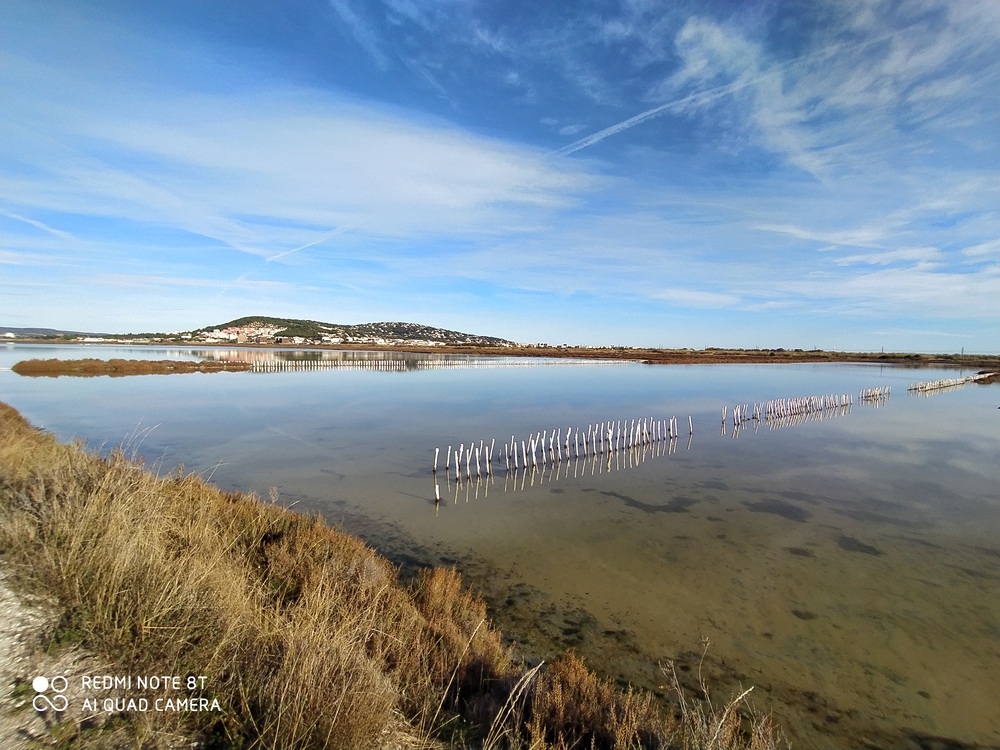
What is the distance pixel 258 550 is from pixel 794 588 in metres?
10.3

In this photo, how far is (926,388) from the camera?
5078 centimetres

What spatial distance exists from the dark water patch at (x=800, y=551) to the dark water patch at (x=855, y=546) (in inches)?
42.1

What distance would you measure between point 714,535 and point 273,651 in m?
11.2

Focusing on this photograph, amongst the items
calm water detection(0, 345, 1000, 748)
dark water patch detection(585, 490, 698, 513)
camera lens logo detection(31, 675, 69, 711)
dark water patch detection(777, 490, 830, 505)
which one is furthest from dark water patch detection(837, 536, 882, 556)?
camera lens logo detection(31, 675, 69, 711)

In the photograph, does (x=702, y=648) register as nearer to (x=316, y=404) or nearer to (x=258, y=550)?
(x=258, y=550)

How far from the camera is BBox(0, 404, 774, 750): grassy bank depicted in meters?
3.24

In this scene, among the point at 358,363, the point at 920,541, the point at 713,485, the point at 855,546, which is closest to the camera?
the point at 855,546

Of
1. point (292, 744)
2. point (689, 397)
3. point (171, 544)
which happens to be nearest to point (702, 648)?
point (292, 744)

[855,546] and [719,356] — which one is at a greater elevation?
[719,356]

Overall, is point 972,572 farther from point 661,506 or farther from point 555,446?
point 555,446

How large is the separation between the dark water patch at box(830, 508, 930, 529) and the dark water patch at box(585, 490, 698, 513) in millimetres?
4267

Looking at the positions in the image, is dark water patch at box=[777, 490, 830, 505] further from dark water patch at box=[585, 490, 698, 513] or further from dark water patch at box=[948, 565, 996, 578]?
dark water patch at box=[948, 565, 996, 578]

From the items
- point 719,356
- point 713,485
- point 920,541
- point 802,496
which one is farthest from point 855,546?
point 719,356

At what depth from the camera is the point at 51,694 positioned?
312 centimetres
